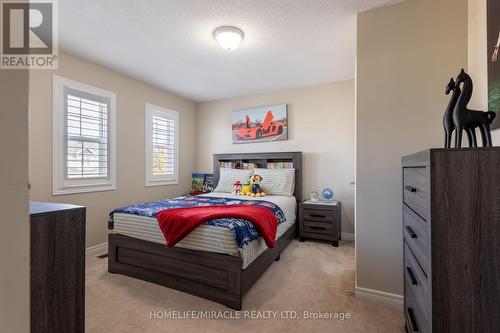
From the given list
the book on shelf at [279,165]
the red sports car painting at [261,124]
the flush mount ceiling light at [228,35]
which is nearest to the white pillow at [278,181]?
the book on shelf at [279,165]

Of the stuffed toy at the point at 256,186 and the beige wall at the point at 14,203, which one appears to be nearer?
the beige wall at the point at 14,203

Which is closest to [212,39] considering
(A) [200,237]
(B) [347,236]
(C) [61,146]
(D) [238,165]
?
(A) [200,237]

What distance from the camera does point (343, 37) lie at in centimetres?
236

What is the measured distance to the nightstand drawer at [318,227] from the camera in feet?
10.3

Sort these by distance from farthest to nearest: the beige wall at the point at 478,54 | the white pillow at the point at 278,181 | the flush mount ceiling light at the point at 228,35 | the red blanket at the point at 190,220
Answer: the white pillow at the point at 278,181 → the flush mount ceiling light at the point at 228,35 → the red blanket at the point at 190,220 → the beige wall at the point at 478,54

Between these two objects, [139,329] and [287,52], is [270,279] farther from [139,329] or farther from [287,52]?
[287,52]

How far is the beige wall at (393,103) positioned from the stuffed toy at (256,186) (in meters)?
1.64

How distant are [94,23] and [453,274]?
3.08 metres

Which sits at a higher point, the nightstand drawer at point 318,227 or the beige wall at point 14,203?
the beige wall at point 14,203

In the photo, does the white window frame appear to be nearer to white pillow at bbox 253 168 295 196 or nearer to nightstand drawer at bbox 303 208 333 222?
white pillow at bbox 253 168 295 196

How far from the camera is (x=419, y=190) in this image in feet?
3.29

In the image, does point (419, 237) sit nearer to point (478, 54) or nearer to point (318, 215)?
point (478, 54)

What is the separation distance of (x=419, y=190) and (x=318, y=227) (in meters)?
2.36

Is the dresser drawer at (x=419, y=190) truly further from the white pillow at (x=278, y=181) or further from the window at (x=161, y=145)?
the window at (x=161, y=145)
